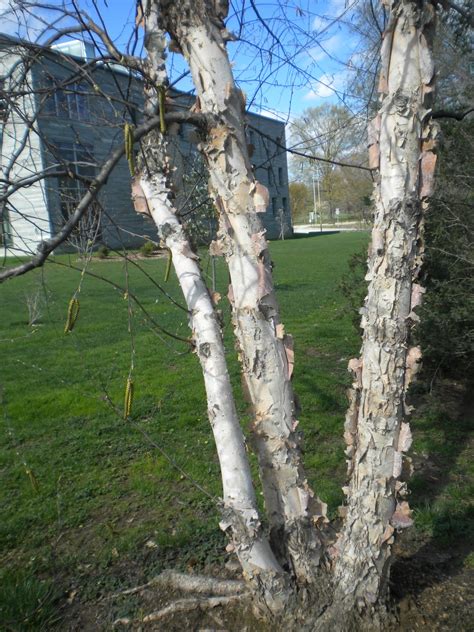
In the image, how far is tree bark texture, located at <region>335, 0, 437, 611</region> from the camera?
2.02 m

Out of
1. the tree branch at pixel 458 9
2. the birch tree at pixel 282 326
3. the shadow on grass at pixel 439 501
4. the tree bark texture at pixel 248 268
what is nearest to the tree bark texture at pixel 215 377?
the birch tree at pixel 282 326

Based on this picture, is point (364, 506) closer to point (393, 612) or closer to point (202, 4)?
point (393, 612)

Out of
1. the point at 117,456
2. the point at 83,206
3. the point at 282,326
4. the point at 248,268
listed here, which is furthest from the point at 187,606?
the point at 117,456

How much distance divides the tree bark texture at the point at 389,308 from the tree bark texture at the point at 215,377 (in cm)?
40

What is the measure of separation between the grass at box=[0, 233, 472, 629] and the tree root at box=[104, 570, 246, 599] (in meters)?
0.13

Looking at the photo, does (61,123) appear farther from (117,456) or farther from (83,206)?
(117,456)

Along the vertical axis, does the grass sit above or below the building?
below

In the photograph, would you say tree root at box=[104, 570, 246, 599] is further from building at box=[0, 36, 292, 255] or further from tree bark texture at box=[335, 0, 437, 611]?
building at box=[0, 36, 292, 255]

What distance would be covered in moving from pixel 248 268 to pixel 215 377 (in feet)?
1.57

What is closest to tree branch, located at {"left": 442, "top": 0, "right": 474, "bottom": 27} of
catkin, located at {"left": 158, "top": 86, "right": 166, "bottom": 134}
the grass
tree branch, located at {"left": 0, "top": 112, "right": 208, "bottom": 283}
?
tree branch, located at {"left": 0, "top": 112, "right": 208, "bottom": 283}

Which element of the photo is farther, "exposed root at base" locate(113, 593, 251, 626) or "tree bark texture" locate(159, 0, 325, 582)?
"exposed root at base" locate(113, 593, 251, 626)

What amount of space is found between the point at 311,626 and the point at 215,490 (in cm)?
169

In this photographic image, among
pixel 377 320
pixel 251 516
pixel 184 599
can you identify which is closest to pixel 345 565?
pixel 251 516

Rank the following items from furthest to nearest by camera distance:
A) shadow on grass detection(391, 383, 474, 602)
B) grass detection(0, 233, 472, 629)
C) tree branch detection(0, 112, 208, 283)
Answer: grass detection(0, 233, 472, 629), shadow on grass detection(391, 383, 474, 602), tree branch detection(0, 112, 208, 283)
